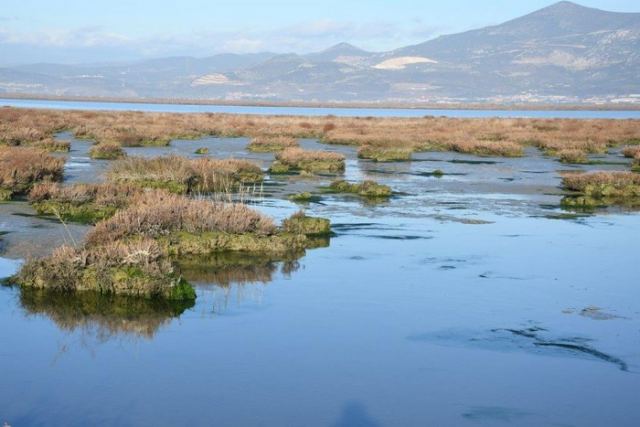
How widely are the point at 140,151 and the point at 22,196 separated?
17874mm

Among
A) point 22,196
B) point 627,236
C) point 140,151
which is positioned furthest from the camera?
point 140,151

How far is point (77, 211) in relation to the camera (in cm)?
2164

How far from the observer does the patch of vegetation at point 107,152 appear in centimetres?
3803

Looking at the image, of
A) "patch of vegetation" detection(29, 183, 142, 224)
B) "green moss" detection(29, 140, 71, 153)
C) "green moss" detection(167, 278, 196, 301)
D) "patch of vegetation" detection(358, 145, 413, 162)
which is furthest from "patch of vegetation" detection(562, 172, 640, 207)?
"green moss" detection(29, 140, 71, 153)

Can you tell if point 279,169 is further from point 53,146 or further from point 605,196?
point 53,146

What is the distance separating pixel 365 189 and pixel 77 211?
9.76m

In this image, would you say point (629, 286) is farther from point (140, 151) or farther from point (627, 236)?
point (140, 151)

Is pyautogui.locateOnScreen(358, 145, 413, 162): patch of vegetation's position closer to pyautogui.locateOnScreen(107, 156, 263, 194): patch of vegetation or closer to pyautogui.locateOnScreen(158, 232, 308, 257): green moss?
pyautogui.locateOnScreen(107, 156, 263, 194): patch of vegetation

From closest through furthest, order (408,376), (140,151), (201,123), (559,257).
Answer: (408,376), (559,257), (140,151), (201,123)

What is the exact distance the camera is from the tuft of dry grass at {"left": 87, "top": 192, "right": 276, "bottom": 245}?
58.5ft

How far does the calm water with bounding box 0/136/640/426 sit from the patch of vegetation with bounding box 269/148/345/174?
14.2m

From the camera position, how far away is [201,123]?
67.2 metres

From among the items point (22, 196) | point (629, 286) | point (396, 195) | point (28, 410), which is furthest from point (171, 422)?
point (396, 195)

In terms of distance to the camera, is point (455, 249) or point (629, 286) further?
point (455, 249)
